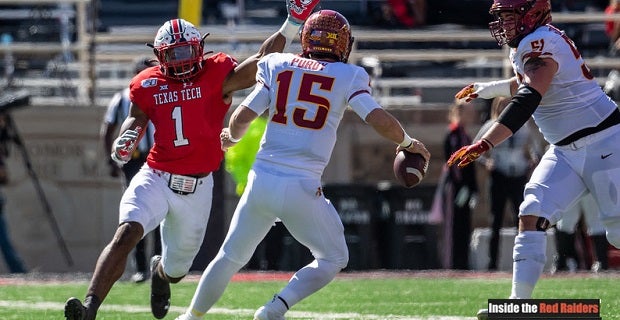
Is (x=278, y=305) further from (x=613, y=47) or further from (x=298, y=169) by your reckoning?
(x=613, y=47)

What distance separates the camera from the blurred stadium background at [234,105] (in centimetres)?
1334

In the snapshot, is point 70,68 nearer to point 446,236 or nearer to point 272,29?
point 272,29

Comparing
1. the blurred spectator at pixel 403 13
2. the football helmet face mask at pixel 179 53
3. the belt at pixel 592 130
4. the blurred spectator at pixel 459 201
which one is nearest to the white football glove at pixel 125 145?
the football helmet face mask at pixel 179 53

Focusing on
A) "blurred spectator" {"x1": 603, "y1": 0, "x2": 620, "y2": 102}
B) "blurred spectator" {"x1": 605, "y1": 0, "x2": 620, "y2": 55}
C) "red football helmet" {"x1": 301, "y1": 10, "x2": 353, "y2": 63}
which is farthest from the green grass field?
"blurred spectator" {"x1": 605, "y1": 0, "x2": 620, "y2": 55}

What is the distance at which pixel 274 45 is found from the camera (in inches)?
305

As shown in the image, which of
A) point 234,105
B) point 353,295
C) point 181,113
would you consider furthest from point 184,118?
point 234,105

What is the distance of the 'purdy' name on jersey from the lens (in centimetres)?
760

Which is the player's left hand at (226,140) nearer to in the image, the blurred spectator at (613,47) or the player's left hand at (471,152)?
the player's left hand at (471,152)

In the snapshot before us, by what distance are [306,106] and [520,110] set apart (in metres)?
1.09

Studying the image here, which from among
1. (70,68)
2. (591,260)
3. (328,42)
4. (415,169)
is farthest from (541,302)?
(70,68)

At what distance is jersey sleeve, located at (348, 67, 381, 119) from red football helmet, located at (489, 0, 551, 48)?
1060mm

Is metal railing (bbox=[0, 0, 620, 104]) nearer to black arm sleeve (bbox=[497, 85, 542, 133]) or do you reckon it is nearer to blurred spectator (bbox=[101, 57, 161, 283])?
blurred spectator (bbox=[101, 57, 161, 283])

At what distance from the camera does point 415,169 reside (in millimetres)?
6559

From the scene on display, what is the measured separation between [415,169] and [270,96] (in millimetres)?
796
